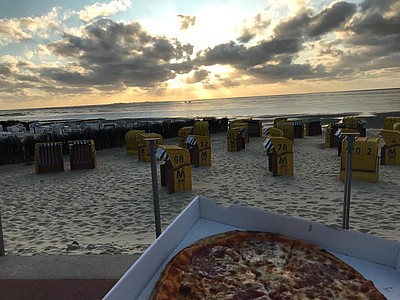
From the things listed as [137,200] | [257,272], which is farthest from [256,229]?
[137,200]

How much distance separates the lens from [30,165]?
12.6 m

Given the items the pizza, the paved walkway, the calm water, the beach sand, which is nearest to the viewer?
the pizza

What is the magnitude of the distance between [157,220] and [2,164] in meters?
12.2

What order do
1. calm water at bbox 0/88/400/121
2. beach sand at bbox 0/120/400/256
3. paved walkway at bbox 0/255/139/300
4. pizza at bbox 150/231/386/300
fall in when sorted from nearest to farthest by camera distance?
pizza at bbox 150/231/386/300, paved walkway at bbox 0/255/139/300, beach sand at bbox 0/120/400/256, calm water at bbox 0/88/400/121

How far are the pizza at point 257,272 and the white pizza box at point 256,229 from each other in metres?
0.07

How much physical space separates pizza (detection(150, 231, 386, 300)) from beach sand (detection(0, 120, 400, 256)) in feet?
9.91

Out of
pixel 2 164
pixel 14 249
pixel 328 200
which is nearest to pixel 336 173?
pixel 328 200

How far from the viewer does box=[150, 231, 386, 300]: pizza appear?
4.34 feet

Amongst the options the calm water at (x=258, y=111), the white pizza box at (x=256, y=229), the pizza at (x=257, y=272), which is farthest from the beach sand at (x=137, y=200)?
the calm water at (x=258, y=111)

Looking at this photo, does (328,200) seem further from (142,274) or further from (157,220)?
(142,274)

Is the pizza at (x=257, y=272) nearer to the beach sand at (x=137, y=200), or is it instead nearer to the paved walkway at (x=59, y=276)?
the paved walkway at (x=59, y=276)

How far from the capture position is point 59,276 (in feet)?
9.45

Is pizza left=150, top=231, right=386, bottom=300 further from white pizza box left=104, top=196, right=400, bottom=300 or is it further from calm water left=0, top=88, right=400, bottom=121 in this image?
calm water left=0, top=88, right=400, bottom=121

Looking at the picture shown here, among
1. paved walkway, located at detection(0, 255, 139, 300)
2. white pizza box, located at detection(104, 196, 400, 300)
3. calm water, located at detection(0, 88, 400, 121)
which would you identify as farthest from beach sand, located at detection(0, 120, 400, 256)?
calm water, located at detection(0, 88, 400, 121)
